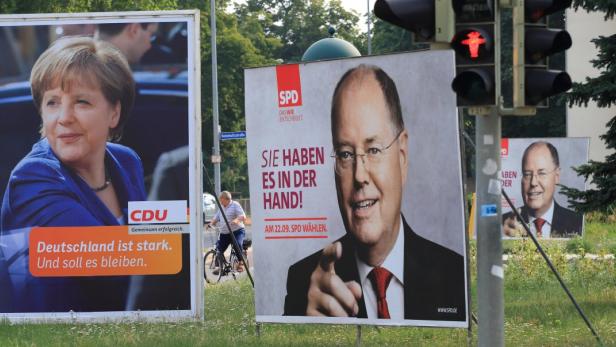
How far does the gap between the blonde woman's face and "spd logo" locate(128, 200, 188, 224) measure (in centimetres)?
75

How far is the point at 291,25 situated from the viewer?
96.5 meters

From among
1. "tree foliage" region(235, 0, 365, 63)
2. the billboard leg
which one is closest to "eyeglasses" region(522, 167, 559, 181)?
the billboard leg

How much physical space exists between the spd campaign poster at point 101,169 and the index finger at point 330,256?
8.79 ft

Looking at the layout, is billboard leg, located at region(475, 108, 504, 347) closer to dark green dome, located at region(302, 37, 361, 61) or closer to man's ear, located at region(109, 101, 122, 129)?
man's ear, located at region(109, 101, 122, 129)

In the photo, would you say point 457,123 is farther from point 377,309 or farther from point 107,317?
point 107,317

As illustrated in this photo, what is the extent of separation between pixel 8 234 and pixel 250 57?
54057mm

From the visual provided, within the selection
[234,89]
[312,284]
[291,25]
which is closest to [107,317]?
[312,284]

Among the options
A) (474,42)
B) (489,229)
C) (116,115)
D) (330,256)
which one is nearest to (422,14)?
(474,42)

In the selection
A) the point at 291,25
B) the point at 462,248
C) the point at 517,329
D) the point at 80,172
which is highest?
the point at 291,25

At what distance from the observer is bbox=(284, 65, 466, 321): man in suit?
11.1 m

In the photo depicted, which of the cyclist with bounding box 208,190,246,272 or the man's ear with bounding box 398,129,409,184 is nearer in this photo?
the man's ear with bounding box 398,129,409,184

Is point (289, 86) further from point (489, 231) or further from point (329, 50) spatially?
point (329, 50)

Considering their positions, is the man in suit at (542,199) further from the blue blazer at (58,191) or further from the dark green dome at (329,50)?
the blue blazer at (58,191)

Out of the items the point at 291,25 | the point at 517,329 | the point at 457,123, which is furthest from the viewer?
the point at 291,25
